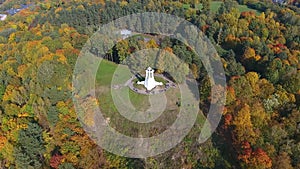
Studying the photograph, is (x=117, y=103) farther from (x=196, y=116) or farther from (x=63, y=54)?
(x=63, y=54)

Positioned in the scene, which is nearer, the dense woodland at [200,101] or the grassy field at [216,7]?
the dense woodland at [200,101]

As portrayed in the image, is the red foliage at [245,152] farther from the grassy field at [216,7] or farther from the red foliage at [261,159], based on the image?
the grassy field at [216,7]

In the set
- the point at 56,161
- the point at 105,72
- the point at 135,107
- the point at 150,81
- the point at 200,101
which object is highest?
the point at 150,81

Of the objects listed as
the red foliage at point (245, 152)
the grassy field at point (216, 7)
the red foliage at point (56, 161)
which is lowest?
the red foliage at point (56, 161)

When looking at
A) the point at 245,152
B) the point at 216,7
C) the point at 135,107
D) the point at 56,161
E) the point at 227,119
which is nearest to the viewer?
the point at 245,152

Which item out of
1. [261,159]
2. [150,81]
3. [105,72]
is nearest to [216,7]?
[105,72]

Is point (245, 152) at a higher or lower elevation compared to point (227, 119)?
lower

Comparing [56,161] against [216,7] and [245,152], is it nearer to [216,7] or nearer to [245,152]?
[245,152]

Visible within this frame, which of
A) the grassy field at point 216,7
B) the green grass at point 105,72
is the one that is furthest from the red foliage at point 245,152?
the grassy field at point 216,7

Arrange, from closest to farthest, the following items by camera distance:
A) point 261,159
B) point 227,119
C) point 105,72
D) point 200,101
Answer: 1. point 261,159
2. point 227,119
3. point 200,101
4. point 105,72
